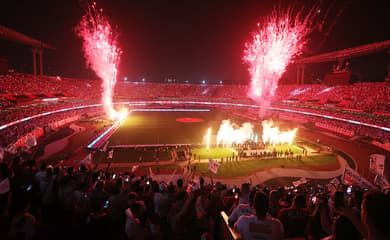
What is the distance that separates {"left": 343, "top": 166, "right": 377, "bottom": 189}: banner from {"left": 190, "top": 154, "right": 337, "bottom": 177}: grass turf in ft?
A: 33.2

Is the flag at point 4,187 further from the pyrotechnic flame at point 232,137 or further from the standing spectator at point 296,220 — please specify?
the pyrotechnic flame at point 232,137

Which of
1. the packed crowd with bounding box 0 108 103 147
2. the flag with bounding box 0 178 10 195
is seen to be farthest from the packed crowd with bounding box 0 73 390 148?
the flag with bounding box 0 178 10 195

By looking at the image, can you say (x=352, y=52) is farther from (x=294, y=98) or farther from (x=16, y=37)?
(x=16, y=37)

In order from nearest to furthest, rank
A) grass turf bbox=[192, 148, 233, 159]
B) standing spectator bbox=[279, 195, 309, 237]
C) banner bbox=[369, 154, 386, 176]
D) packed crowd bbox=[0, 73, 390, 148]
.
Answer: standing spectator bbox=[279, 195, 309, 237], banner bbox=[369, 154, 386, 176], grass turf bbox=[192, 148, 233, 159], packed crowd bbox=[0, 73, 390, 148]

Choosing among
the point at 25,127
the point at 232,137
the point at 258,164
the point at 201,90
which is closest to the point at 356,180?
the point at 258,164

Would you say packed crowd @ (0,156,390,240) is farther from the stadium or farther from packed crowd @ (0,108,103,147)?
packed crowd @ (0,108,103,147)

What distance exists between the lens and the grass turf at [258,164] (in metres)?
22.3

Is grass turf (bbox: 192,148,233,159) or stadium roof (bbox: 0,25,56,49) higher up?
stadium roof (bbox: 0,25,56,49)

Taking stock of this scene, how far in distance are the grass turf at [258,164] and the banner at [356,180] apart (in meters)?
10.1

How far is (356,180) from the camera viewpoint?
11859 mm

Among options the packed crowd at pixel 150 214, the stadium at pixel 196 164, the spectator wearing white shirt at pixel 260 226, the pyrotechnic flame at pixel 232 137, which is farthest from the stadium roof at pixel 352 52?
the spectator wearing white shirt at pixel 260 226

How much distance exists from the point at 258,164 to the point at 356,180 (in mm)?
12963

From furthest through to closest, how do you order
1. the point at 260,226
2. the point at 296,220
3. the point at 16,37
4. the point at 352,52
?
the point at 352,52 < the point at 16,37 < the point at 296,220 < the point at 260,226

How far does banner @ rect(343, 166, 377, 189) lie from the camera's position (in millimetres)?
10980
